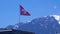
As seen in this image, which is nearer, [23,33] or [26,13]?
[23,33]

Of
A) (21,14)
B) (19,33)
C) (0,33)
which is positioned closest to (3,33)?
(0,33)

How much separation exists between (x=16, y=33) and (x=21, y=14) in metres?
6.69

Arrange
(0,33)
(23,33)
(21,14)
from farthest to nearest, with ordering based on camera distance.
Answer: (21,14) < (23,33) < (0,33)

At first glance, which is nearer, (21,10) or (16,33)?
(16,33)

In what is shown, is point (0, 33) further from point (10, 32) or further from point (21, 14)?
point (21, 14)

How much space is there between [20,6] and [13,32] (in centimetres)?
954

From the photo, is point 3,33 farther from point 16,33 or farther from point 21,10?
point 21,10

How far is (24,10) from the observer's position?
53.2m

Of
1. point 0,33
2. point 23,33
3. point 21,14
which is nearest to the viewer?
point 0,33

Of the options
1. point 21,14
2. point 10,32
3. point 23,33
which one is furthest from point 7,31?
point 21,14

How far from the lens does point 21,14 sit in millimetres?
51781

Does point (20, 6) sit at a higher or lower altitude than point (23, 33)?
higher

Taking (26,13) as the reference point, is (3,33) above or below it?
below

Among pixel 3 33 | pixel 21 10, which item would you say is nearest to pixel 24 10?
pixel 21 10
